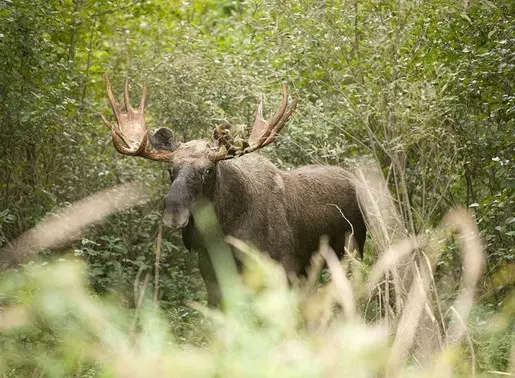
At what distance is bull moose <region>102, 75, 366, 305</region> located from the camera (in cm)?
838

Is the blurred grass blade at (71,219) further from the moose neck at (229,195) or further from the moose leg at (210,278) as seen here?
the moose neck at (229,195)

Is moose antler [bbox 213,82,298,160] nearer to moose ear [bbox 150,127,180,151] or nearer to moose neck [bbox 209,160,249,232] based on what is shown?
moose neck [bbox 209,160,249,232]

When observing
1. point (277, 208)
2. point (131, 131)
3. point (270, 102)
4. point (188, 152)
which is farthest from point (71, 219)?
point (270, 102)

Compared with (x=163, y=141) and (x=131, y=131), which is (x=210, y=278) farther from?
(x=131, y=131)

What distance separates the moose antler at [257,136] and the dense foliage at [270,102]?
0.63m

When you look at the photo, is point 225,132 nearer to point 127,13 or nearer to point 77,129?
point 77,129

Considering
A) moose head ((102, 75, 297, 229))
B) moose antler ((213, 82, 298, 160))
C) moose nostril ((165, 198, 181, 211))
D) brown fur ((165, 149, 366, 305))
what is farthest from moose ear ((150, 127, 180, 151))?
moose nostril ((165, 198, 181, 211))

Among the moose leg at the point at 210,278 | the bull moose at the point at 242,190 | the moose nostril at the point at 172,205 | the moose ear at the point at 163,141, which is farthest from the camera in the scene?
the moose ear at the point at 163,141

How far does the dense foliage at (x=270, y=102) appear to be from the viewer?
8531mm

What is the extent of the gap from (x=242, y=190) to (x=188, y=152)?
62cm

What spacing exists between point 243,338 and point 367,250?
28.9ft

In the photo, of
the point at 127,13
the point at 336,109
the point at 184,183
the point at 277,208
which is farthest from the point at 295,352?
the point at 127,13

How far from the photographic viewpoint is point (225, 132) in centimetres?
838

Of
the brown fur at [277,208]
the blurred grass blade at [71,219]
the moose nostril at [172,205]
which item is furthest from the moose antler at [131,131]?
the blurred grass blade at [71,219]
